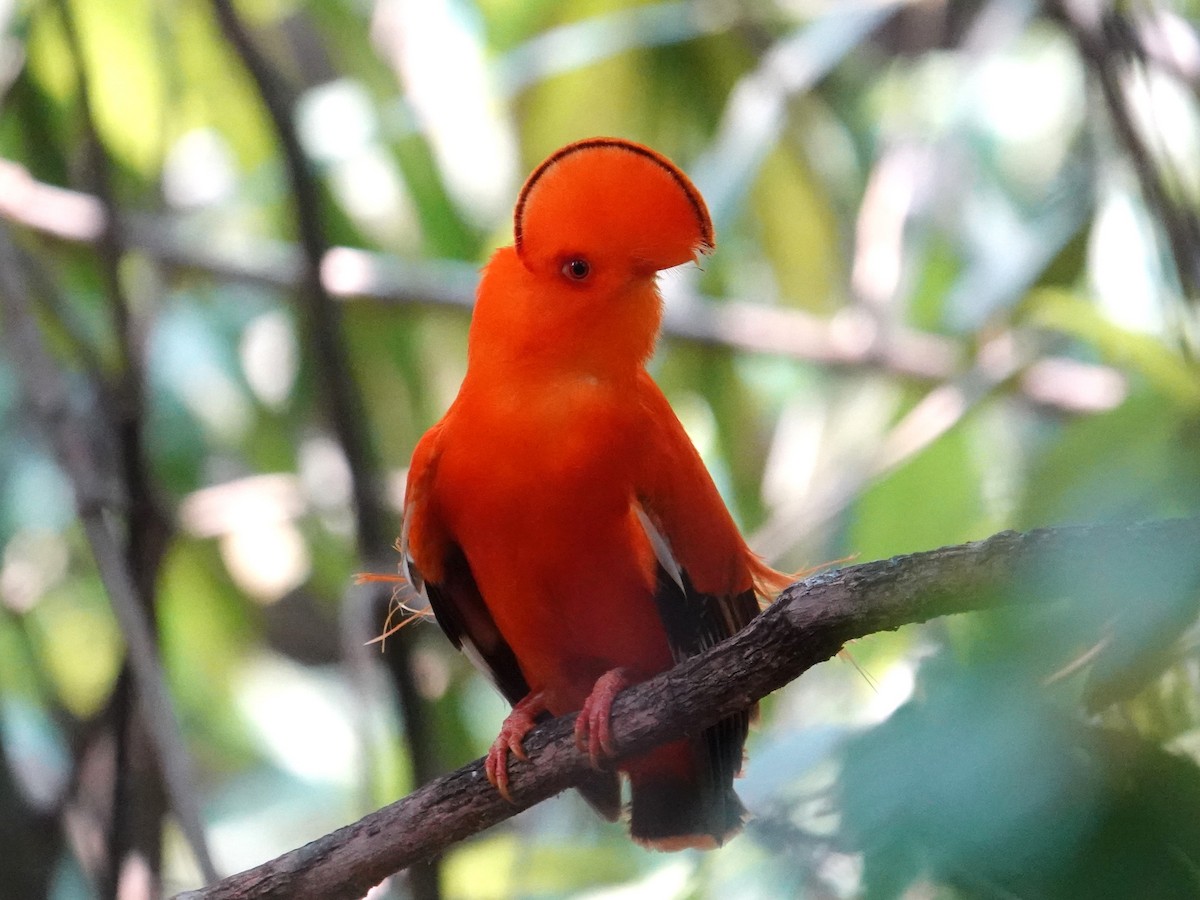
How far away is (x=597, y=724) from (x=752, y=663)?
34 centimetres

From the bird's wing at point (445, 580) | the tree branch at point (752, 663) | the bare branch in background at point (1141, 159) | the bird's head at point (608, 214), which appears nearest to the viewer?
the tree branch at point (752, 663)

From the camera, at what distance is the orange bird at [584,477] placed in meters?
1.74

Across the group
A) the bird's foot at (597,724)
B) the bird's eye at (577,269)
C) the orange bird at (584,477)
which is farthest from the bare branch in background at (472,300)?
the bird's foot at (597,724)

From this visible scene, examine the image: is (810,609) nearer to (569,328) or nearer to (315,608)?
(569,328)

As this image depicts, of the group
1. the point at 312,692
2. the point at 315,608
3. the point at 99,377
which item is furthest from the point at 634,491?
the point at 315,608

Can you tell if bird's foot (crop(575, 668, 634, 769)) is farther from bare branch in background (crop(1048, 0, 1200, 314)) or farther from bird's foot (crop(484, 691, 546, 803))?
bare branch in background (crop(1048, 0, 1200, 314))

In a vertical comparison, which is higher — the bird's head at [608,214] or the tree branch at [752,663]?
the bird's head at [608,214]

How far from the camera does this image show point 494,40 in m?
3.79

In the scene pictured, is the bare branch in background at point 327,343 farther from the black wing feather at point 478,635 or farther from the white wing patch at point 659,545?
the white wing patch at point 659,545

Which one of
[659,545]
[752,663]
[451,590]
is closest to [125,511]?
[451,590]

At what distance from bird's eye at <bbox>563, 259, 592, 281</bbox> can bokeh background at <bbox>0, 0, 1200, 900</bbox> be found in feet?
2.21

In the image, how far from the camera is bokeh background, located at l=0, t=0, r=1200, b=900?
2600 millimetres

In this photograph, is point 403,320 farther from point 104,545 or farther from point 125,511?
point 104,545

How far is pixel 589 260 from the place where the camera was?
1.78 m
